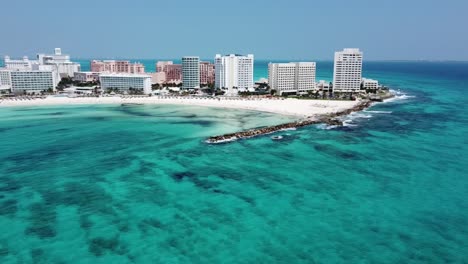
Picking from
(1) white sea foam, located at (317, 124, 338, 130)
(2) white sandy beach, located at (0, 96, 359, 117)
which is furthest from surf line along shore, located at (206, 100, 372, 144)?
(2) white sandy beach, located at (0, 96, 359, 117)

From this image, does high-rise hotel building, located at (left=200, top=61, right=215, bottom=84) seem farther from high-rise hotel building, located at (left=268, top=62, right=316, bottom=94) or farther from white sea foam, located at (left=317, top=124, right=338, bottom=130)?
white sea foam, located at (left=317, top=124, right=338, bottom=130)

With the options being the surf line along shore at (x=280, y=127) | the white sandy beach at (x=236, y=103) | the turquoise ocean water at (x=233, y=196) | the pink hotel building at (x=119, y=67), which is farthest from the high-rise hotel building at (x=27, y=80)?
the surf line along shore at (x=280, y=127)

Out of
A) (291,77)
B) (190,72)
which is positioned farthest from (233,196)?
(190,72)

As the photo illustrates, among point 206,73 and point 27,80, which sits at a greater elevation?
point 206,73

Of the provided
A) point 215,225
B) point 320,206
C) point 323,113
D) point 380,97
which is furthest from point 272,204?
point 380,97

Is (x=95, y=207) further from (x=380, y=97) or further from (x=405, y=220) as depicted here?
(x=380, y=97)

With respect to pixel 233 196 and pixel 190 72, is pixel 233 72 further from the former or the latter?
pixel 233 196

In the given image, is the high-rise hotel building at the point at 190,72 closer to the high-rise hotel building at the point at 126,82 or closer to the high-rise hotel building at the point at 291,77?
the high-rise hotel building at the point at 126,82
